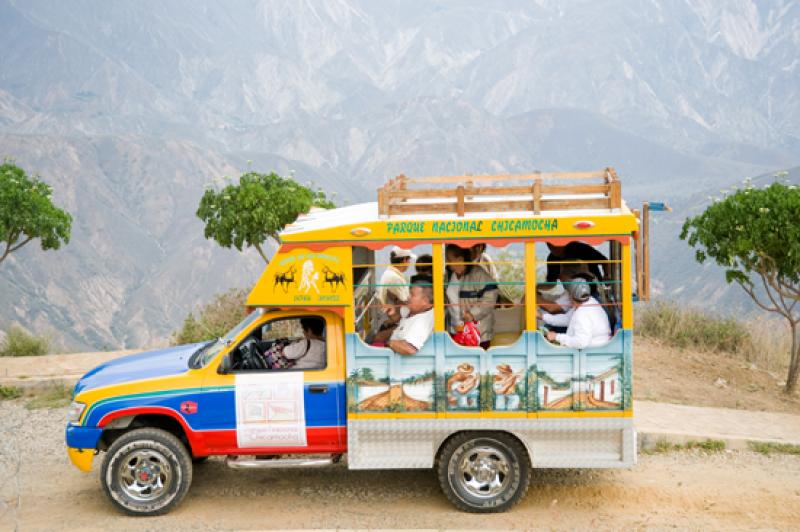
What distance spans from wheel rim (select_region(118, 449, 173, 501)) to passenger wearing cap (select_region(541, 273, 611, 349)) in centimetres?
360

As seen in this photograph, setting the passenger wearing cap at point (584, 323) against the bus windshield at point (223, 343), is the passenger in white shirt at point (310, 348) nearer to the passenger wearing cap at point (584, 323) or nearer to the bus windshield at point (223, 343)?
the bus windshield at point (223, 343)

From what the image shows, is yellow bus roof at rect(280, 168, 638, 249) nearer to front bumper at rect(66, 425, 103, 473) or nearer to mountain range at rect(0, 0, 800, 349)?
front bumper at rect(66, 425, 103, 473)

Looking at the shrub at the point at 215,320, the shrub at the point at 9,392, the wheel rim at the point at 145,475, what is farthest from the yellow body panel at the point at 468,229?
the shrub at the point at 215,320

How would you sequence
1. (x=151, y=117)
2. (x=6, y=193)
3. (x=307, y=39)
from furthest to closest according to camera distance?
(x=307, y=39) → (x=151, y=117) → (x=6, y=193)

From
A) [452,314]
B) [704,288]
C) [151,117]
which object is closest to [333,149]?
[151,117]

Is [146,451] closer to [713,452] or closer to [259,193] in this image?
[713,452]

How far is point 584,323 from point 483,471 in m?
1.57

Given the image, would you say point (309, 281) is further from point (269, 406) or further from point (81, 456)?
point (81, 456)

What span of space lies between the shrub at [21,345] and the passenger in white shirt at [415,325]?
10.6 meters

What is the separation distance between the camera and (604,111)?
161 m

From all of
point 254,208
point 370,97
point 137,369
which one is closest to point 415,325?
point 137,369

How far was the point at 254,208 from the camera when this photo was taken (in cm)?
1661

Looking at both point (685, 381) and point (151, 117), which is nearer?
point (685, 381)

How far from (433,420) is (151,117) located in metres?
156
